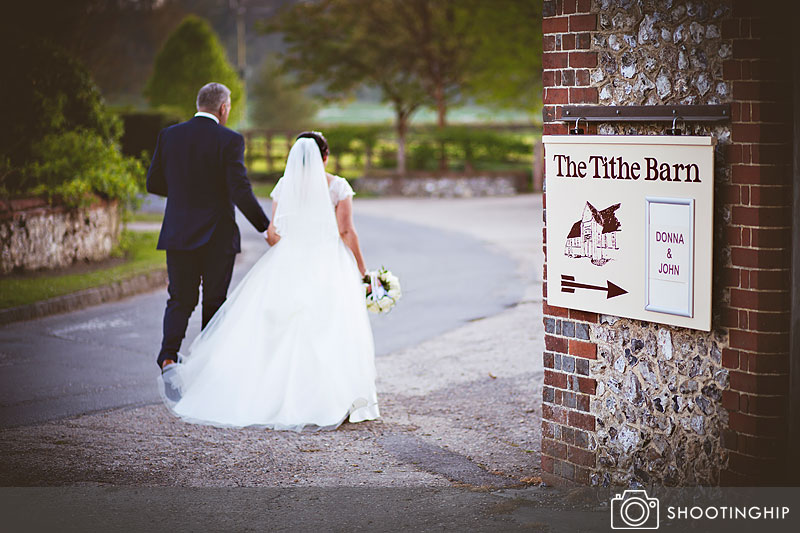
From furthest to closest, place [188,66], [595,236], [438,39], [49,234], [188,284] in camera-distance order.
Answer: [188,66], [438,39], [49,234], [188,284], [595,236]

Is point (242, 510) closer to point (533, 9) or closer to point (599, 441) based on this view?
point (599, 441)

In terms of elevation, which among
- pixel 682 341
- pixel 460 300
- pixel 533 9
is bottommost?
pixel 460 300

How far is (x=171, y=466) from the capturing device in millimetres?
5816

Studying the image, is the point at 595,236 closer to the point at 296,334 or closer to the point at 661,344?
the point at 661,344

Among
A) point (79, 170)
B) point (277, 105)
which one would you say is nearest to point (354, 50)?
point (79, 170)

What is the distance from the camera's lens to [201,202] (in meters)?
7.49

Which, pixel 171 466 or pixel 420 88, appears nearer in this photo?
pixel 171 466

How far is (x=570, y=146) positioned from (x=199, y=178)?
10.7 ft

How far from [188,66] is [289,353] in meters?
29.3

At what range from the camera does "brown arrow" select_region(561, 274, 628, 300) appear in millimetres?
5039

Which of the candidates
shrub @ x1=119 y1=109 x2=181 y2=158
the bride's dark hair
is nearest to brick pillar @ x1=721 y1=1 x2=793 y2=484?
the bride's dark hair

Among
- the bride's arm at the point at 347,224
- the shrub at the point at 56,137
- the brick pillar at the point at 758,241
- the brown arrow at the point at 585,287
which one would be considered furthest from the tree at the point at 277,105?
the brick pillar at the point at 758,241

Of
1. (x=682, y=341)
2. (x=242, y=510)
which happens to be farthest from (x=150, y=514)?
(x=682, y=341)

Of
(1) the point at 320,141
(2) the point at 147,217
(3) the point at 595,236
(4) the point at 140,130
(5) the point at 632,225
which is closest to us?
(5) the point at 632,225
